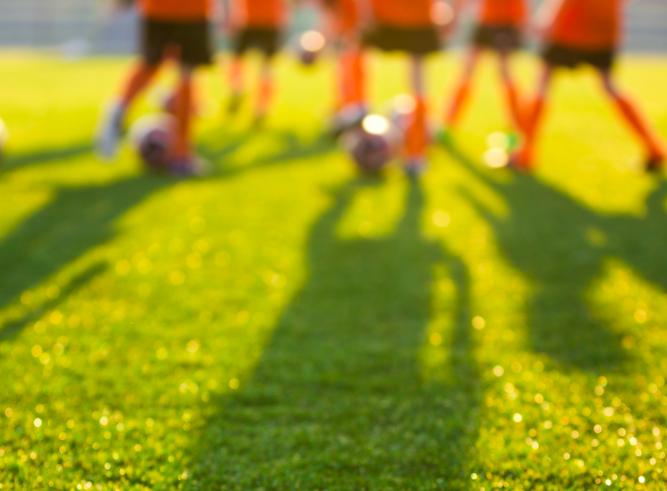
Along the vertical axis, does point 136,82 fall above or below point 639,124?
above

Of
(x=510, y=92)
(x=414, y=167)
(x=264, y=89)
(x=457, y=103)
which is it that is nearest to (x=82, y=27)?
(x=264, y=89)

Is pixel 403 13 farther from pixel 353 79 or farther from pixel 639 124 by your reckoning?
pixel 639 124

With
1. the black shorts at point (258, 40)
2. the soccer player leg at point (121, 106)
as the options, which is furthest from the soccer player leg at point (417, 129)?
the black shorts at point (258, 40)

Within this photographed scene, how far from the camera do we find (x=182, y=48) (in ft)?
17.3

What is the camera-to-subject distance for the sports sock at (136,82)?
5.36 m

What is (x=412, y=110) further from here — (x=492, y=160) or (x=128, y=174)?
(x=128, y=174)

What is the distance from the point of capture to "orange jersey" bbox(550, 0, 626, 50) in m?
5.27

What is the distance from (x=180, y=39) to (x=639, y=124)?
3351 mm

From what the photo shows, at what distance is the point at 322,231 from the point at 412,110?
195 centimetres

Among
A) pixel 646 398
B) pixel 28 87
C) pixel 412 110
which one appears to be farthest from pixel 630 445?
pixel 28 87

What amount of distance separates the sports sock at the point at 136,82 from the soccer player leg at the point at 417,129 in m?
1.85

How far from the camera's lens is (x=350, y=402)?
94.0 inches

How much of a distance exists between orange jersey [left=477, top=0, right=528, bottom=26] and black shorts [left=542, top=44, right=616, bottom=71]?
1.11 meters

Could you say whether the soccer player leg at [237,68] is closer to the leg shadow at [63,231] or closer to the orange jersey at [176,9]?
the orange jersey at [176,9]
